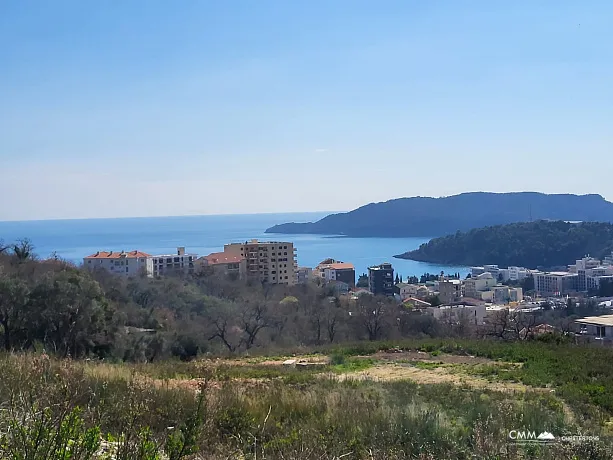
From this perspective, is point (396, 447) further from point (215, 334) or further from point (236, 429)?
point (215, 334)

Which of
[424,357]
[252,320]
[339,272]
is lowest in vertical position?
[339,272]

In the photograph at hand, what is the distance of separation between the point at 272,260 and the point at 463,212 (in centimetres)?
8966

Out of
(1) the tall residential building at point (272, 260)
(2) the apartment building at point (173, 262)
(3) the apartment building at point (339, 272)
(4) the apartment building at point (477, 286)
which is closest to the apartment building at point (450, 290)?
(4) the apartment building at point (477, 286)

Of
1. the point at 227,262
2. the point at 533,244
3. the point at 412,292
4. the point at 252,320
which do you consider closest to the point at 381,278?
the point at 412,292

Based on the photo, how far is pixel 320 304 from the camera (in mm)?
28312

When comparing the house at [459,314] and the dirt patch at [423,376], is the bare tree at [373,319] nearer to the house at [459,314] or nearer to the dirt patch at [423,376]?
the house at [459,314]

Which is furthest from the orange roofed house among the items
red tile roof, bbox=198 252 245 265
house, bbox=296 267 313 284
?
house, bbox=296 267 313 284

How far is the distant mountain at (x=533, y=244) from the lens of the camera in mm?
78562

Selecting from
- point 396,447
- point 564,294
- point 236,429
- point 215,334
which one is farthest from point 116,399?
point 564,294

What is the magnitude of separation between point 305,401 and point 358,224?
452 feet

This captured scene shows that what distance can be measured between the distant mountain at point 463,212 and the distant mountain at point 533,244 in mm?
36412

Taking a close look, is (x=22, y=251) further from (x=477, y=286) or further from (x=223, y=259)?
(x=477, y=286)

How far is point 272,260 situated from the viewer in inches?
2101

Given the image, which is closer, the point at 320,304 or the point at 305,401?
the point at 305,401
